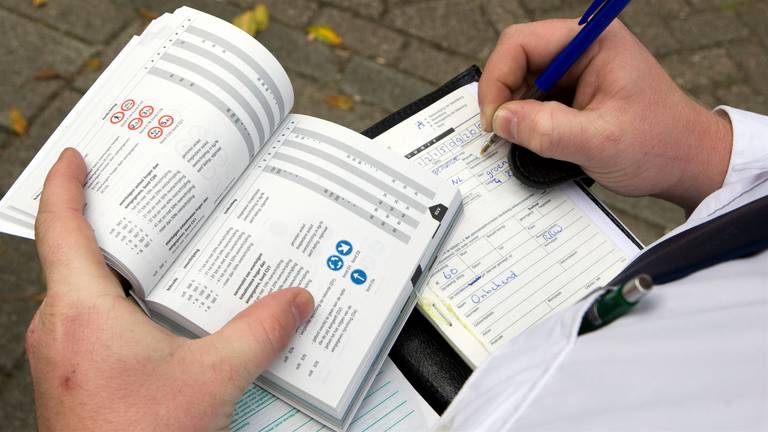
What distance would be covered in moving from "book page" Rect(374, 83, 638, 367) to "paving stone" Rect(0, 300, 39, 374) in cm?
128

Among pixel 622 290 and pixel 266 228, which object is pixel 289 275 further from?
pixel 622 290

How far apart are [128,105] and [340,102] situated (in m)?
1.21

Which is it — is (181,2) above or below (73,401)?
above

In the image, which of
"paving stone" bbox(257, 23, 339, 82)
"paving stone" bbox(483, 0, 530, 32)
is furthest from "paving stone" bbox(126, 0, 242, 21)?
"paving stone" bbox(483, 0, 530, 32)

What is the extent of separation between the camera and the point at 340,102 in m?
2.07

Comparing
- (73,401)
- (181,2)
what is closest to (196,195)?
(73,401)

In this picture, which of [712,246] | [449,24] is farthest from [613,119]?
[449,24]

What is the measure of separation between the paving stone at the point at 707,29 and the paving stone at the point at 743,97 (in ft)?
0.68

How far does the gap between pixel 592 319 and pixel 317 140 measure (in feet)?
1.72

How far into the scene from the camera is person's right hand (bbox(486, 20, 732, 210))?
3.23 ft

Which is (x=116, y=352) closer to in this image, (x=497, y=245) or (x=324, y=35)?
(x=497, y=245)

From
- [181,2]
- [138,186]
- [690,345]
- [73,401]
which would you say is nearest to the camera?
[690,345]

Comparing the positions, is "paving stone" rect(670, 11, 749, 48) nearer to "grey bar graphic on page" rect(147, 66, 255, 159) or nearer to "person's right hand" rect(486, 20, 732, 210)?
"person's right hand" rect(486, 20, 732, 210)

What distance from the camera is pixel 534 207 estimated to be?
1009 mm
